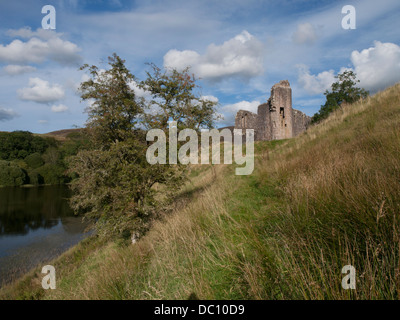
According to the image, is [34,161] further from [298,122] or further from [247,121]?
[298,122]

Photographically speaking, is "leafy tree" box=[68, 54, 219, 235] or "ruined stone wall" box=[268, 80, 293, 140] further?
"ruined stone wall" box=[268, 80, 293, 140]

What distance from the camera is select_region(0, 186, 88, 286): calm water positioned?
520 inches

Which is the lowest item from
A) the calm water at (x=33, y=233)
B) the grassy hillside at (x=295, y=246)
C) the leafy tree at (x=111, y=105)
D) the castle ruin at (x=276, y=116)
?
the calm water at (x=33, y=233)

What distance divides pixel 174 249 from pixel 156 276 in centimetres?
59

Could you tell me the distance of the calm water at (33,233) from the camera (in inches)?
520

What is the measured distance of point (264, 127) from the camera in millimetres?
23891

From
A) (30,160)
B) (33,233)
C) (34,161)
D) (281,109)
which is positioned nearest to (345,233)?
(281,109)

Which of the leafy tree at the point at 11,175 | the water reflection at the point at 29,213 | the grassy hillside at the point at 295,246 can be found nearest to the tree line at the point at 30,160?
the leafy tree at the point at 11,175

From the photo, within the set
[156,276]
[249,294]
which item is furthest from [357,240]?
[156,276]

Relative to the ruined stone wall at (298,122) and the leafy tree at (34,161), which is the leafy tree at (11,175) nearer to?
the leafy tree at (34,161)

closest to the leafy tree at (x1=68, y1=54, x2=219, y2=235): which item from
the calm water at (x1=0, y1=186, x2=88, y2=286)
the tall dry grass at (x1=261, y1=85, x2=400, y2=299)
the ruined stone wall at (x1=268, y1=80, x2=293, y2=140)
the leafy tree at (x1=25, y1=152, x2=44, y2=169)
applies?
the tall dry grass at (x1=261, y1=85, x2=400, y2=299)

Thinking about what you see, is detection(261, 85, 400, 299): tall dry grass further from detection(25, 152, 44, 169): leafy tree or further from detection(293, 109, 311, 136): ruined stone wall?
detection(25, 152, 44, 169): leafy tree

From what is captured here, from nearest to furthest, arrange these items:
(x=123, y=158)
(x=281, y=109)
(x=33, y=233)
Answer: (x=123, y=158) → (x=33, y=233) → (x=281, y=109)

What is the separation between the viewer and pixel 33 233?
63.6 feet
